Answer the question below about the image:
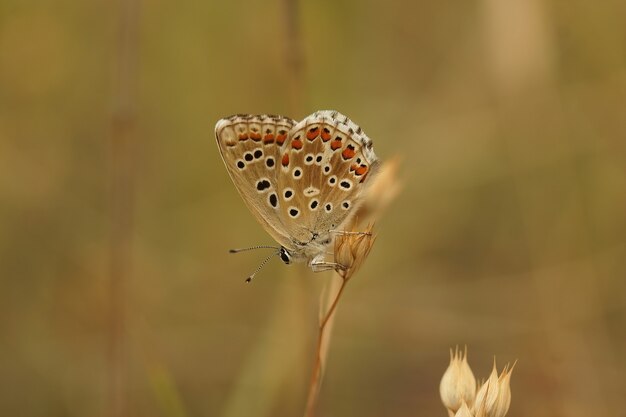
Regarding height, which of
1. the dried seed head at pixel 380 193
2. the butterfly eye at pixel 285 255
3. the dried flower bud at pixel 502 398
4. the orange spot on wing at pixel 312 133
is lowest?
the dried flower bud at pixel 502 398

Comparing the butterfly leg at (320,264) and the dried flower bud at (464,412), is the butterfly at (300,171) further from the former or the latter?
the dried flower bud at (464,412)

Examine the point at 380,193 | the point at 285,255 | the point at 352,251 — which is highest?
the point at 380,193

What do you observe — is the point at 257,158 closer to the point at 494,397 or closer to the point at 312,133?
the point at 312,133

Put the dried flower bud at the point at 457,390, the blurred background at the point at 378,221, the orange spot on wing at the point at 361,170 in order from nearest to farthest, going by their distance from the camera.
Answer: the dried flower bud at the point at 457,390, the orange spot on wing at the point at 361,170, the blurred background at the point at 378,221

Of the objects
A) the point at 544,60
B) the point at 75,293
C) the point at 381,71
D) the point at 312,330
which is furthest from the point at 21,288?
the point at 544,60

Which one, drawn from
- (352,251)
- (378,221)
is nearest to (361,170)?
(352,251)

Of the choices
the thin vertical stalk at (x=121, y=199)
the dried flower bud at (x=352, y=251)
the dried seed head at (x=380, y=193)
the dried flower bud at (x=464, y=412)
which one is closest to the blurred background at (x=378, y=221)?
the thin vertical stalk at (x=121, y=199)

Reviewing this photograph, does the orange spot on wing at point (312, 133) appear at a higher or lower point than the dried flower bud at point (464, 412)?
higher
